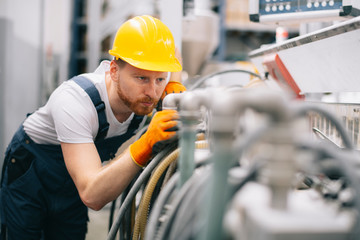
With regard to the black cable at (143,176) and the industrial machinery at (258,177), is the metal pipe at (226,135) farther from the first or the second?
the black cable at (143,176)

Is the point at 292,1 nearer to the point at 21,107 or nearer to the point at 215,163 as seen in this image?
the point at 215,163

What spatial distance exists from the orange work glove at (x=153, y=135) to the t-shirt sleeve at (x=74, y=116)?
0.22 m

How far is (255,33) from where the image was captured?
5703 mm

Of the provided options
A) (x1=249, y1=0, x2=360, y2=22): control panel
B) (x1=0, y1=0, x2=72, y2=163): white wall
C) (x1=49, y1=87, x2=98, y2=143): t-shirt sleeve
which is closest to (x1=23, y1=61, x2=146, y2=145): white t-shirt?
(x1=49, y1=87, x2=98, y2=143): t-shirt sleeve

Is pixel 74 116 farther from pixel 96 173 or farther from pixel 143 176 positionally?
pixel 143 176

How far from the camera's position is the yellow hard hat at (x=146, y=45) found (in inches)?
47.9

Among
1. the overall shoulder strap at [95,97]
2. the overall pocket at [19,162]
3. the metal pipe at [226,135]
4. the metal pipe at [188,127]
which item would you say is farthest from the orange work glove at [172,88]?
the metal pipe at [226,135]

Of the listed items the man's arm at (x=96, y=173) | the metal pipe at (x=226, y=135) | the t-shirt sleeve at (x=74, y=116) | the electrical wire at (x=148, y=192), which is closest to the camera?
the metal pipe at (x=226, y=135)

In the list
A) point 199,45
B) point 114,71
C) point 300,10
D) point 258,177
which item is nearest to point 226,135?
point 258,177

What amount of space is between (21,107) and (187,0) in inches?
62.5

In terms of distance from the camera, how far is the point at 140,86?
1250 mm

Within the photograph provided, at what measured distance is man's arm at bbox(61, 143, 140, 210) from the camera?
3.46ft

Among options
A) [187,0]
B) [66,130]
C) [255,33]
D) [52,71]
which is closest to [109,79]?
[66,130]

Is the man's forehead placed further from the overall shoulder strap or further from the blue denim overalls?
the blue denim overalls
